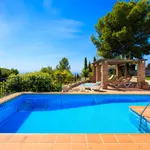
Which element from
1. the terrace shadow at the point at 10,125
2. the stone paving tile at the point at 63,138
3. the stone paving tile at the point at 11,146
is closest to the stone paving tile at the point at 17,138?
the stone paving tile at the point at 11,146

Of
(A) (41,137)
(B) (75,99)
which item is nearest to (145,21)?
(B) (75,99)

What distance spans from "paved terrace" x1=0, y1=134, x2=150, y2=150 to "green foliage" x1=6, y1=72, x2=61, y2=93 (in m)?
6.08

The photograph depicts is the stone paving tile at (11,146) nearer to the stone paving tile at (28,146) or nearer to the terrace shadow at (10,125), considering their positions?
the stone paving tile at (28,146)

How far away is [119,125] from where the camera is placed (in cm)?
518

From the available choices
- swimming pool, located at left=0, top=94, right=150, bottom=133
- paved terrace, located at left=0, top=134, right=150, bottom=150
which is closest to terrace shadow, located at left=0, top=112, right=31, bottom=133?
swimming pool, located at left=0, top=94, right=150, bottom=133

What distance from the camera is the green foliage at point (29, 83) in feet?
29.4

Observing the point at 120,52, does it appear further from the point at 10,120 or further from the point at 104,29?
the point at 10,120

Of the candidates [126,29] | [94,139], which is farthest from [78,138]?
[126,29]

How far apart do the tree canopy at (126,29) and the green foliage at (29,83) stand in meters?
12.3

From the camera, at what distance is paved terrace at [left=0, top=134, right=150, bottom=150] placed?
275 centimetres

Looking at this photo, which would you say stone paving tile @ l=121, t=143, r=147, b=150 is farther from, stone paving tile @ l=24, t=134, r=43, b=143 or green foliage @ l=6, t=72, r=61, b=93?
green foliage @ l=6, t=72, r=61, b=93

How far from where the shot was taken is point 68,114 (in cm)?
658

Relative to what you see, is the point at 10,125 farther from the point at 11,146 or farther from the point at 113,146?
the point at 113,146

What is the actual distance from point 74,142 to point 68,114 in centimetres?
369
